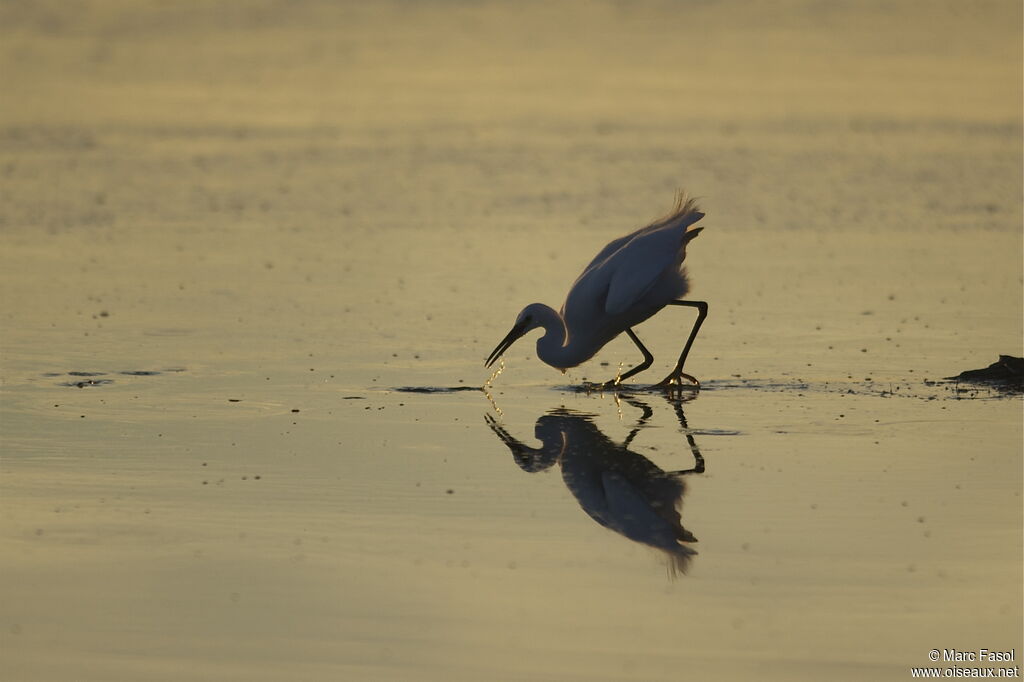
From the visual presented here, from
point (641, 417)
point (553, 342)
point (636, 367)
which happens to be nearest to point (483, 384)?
point (553, 342)

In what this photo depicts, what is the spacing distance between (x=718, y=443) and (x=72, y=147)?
575 inches

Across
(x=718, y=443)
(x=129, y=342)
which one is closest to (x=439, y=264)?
(x=129, y=342)

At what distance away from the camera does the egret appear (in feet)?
40.1

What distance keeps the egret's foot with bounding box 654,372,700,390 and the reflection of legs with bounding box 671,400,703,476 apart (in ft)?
1.03

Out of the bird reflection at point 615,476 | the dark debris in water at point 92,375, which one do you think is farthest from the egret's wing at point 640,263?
the dark debris in water at point 92,375

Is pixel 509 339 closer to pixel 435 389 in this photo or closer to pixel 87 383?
pixel 435 389

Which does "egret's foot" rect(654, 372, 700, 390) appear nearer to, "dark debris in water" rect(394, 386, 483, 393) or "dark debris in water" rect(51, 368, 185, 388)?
"dark debris in water" rect(394, 386, 483, 393)

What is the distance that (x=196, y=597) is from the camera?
7492 mm

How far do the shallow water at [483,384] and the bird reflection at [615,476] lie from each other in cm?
4

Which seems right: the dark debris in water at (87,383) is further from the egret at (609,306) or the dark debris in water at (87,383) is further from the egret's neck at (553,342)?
the egret's neck at (553,342)

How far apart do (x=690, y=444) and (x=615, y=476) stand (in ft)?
2.82

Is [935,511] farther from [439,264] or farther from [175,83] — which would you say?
[175,83]

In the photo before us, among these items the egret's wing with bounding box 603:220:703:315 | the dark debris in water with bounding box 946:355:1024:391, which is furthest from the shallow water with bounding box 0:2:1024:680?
the egret's wing with bounding box 603:220:703:315

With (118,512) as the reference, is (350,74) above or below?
above
